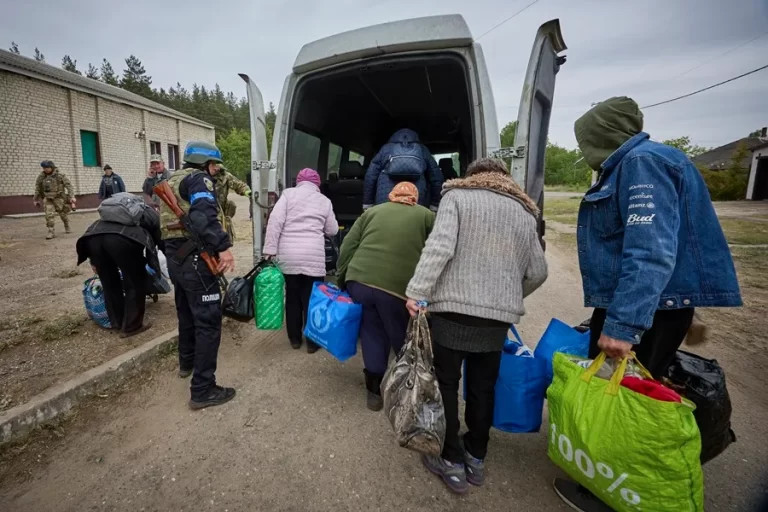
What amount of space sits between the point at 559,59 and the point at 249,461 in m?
3.95

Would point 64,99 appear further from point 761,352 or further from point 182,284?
point 761,352

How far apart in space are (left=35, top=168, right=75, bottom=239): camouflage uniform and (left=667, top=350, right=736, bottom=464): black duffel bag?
466 inches

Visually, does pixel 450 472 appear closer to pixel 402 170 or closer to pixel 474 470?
pixel 474 470

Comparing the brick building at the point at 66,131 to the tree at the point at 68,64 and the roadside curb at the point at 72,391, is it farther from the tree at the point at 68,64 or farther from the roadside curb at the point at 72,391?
the tree at the point at 68,64

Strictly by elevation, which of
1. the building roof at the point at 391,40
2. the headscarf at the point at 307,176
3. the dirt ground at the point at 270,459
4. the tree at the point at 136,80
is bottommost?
the dirt ground at the point at 270,459

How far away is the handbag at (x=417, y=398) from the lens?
6.24 ft

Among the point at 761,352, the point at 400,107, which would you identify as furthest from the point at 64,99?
the point at 761,352

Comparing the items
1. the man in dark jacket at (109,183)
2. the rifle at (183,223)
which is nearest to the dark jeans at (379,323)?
the rifle at (183,223)

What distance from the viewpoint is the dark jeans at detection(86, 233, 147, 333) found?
11.6 feet

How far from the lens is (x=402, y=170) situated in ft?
12.5

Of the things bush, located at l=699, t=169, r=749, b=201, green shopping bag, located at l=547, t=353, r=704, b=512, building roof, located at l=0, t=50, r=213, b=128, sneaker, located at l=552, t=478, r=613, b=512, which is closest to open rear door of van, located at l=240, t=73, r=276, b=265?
green shopping bag, located at l=547, t=353, r=704, b=512

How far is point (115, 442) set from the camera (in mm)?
2381

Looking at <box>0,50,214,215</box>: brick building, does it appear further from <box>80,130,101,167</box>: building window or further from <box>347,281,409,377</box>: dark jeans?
<box>347,281,409,377</box>: dark jeans

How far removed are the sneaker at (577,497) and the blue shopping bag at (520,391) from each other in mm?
289
